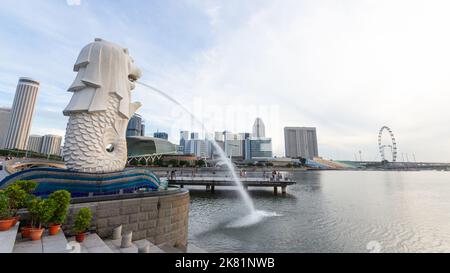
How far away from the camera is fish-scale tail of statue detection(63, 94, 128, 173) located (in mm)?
11797

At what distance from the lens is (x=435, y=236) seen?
13977mm

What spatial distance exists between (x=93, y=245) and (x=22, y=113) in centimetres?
15655

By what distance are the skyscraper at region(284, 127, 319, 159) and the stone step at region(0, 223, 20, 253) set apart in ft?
653

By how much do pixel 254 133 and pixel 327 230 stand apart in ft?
581

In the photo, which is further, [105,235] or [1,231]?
[105,235]

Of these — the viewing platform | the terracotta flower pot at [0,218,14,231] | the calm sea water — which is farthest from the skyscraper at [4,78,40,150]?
the terracotta flower pot at [0,218,14,231]

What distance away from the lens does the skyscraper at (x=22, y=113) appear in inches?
4614

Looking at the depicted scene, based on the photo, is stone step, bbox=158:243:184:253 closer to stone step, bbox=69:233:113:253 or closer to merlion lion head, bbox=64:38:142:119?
stone step, bbox=69:233:113:253

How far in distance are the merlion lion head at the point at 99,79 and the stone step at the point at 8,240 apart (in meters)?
7.84

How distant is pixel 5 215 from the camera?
5.88 meters

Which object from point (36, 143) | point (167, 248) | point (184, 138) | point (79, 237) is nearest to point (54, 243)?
point (79, 237)

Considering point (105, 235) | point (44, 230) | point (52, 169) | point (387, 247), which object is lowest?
point (387, 247)
